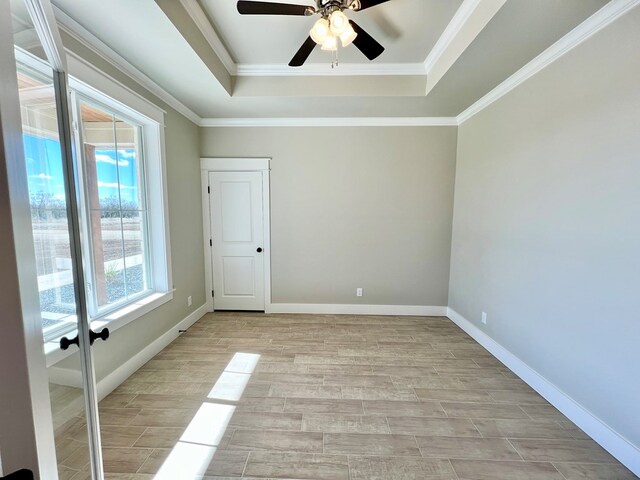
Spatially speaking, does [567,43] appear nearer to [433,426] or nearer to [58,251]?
[433,426]

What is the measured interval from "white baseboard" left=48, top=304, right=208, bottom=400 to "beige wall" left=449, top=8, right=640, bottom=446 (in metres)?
2.73

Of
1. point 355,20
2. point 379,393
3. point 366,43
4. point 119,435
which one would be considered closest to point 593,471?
point 379,393

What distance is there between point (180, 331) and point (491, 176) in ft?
12.8

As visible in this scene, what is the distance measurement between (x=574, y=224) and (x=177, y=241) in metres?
3.70

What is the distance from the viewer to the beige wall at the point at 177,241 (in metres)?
2.17

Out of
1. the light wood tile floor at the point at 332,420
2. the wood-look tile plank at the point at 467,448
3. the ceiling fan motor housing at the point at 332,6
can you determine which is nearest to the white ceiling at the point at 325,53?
the ceiling fan motor housing at the point at 332,6

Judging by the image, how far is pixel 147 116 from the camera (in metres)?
2.51

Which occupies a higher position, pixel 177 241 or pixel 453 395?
pixel 177 241

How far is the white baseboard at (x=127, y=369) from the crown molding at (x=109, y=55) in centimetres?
207

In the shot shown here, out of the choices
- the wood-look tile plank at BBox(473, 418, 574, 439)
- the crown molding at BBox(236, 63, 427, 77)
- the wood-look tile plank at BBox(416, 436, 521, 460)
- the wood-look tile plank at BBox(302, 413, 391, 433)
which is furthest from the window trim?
the wood-look tile plank at BBox(473, 418, 574, 439)

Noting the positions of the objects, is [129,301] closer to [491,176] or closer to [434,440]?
[434,440]

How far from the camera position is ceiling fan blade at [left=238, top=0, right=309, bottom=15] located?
1603mm

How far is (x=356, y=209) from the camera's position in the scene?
366cm

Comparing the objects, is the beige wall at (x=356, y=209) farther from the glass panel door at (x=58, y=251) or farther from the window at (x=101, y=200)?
the glass panel door at (x=58, y=251)
